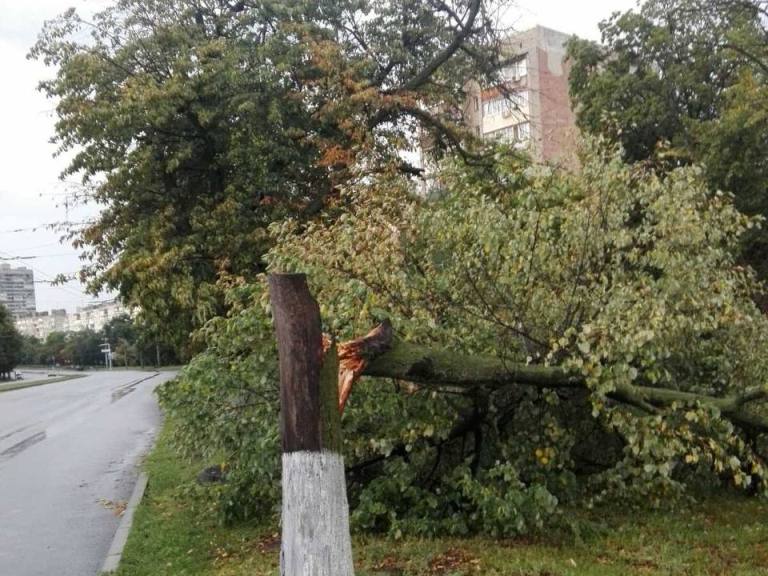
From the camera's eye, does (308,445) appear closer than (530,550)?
Yes

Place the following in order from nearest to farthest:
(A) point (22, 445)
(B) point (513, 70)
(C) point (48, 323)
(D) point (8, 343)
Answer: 1. (A) point (22, 445)
2. (B) point (513, 70)
3. (D) point (8, 343)
4. (C) point (48, 323)

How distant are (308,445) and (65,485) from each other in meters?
8.78

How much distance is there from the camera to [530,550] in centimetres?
606

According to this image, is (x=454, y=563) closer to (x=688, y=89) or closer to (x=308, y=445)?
(x=308, y=445)

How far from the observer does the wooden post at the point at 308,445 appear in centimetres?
369

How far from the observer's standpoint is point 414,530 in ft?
21.2

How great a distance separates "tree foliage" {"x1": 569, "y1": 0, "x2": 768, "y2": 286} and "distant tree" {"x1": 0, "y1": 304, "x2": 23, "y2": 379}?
58.7 m

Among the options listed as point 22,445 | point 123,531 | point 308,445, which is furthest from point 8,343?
point 308,445

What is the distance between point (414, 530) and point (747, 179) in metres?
16.5

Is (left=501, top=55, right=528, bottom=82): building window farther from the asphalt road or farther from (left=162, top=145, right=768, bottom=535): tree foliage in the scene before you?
the asphalt road

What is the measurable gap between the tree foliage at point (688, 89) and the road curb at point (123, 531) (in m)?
13.9

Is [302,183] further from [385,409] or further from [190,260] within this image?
[385,409]

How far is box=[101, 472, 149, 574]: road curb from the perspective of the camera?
6812 millimetres

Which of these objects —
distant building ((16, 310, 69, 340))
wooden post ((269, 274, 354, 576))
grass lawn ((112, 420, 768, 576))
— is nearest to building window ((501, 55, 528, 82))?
grass lawn ((112, 420, 768, 576))
